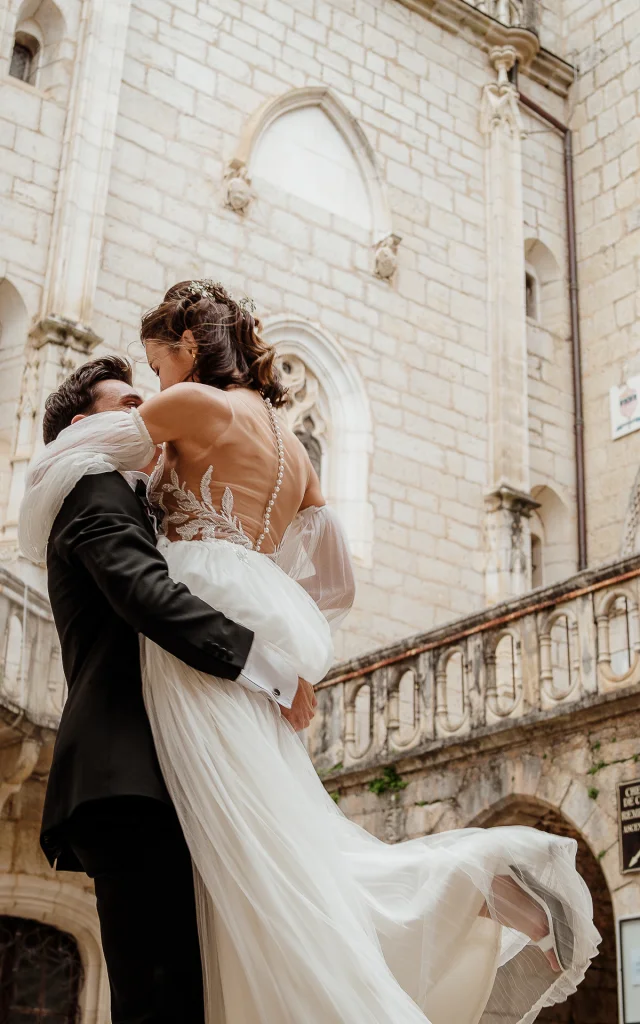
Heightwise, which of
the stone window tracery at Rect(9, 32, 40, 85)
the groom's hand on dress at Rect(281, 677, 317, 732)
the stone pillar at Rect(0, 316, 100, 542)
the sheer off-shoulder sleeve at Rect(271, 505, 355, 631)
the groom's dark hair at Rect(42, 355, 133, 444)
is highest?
the stone window tracery at Rect(9, 32, 40, 85)

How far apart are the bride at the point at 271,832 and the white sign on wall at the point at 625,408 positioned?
36.6 ft

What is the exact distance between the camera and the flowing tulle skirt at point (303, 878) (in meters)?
2.20

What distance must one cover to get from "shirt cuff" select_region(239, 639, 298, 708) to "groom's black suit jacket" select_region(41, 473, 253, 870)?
37 millimetres

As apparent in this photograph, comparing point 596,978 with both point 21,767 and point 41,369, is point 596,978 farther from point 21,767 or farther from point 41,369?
point 41,369

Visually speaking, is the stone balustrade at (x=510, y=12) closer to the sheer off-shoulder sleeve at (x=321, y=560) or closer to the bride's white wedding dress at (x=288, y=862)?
the sheer off-shoulder sleeve at (x=321, y=560)

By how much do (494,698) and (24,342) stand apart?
4908 millimetres

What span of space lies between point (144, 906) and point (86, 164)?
9.86 meters

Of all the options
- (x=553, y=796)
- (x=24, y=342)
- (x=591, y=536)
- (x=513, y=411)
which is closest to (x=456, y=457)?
(x=513, y=411)

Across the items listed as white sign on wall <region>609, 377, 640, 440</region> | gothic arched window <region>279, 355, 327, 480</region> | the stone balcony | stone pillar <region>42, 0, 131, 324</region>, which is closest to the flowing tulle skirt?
the stone balcony

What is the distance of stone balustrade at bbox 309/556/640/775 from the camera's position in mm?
8055

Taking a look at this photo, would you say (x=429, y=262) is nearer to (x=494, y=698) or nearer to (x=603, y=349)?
(x=603, y=349)

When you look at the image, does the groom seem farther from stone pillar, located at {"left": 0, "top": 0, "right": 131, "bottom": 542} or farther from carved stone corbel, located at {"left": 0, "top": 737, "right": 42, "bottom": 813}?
stone pillar, located at {"left": 0, "top": 0, "right": 131, "bottom": 542}

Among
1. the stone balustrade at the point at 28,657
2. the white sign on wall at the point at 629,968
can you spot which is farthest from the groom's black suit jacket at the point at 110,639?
the stone balustrade at the point at 28,657

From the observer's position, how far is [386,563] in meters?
12.2
